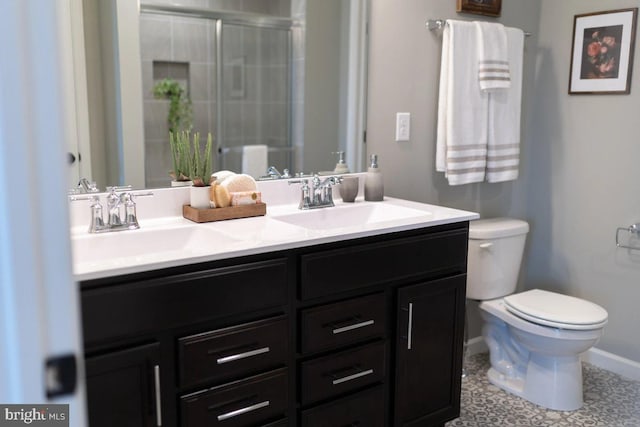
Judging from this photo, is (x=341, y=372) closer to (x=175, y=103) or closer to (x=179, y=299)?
(x=179, y=299)

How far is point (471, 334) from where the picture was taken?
3004 mm

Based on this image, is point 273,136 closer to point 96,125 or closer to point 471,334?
point 96,125

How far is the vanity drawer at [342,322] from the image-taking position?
1.75m

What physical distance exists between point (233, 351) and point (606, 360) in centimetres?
210

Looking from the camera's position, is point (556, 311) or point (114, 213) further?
point (556, 311)

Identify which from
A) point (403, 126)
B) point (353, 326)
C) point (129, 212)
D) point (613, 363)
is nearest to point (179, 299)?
point (129, 212)

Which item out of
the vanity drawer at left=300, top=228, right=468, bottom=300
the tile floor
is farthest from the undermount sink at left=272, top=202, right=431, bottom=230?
the tile floor

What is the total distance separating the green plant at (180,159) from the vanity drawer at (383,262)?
0.58m


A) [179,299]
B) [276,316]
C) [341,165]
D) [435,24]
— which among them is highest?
[435,24]

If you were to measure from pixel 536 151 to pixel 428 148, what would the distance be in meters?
0.77

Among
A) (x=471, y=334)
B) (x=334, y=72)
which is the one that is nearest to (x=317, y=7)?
(x=334, y=72)

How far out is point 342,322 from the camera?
1.83 m

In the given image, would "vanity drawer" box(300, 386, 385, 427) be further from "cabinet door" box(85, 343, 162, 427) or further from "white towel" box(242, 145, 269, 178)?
"white towel" box(242, 145, 269, 178)

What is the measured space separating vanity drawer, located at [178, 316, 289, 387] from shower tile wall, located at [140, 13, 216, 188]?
2.16 ft
